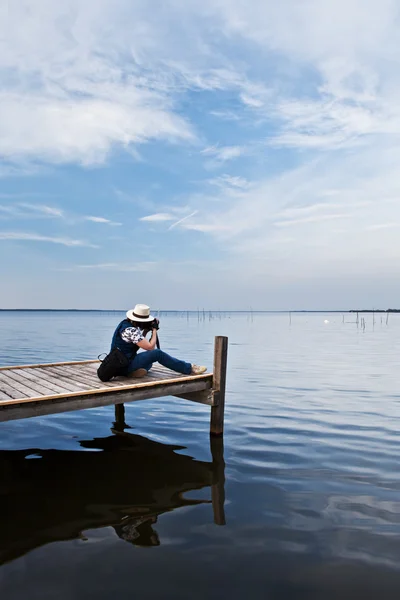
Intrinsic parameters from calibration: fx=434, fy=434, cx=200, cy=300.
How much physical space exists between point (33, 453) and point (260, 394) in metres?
8.02

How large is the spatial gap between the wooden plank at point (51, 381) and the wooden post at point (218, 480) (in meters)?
2.87

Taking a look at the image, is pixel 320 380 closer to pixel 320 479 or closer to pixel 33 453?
pixel 320 479

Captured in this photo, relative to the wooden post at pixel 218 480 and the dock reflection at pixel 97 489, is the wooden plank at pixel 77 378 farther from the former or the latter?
the wooden post at pixel 218 480

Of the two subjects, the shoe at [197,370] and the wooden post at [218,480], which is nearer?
the wooden post at [218,480]

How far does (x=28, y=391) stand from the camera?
7551mm

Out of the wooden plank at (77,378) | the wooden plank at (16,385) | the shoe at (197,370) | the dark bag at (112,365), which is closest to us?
the wooden plank at (16,385)

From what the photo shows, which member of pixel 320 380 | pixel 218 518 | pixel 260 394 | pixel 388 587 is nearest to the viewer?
pixel 388 587

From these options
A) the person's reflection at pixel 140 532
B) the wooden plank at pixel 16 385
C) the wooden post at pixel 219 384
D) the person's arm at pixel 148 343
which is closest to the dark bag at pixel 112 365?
the person's arm at pixel 148 343

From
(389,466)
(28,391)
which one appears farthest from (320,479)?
(28,391)

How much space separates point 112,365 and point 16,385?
1798 mm

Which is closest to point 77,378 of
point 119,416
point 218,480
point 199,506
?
point 119,416

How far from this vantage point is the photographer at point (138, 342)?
8.79m

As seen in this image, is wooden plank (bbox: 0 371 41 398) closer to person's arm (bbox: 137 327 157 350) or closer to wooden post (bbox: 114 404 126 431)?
person's arm (bbox: 137 327 157 350)

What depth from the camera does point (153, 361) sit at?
9227 mm
